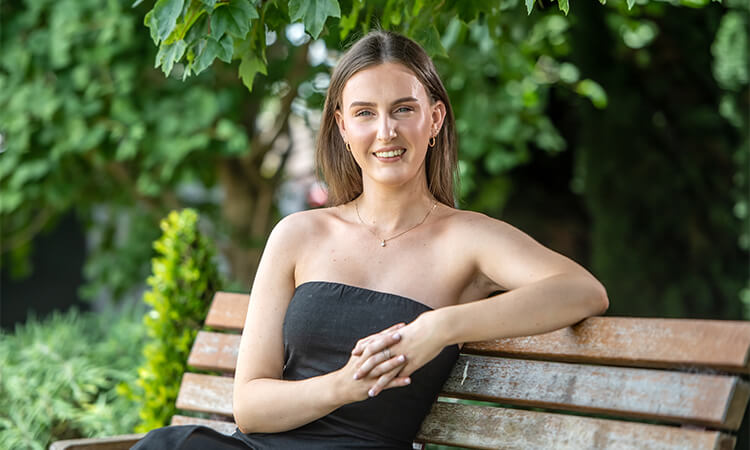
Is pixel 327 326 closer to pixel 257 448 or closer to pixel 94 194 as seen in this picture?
pixel 257 448

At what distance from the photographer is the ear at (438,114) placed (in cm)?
262

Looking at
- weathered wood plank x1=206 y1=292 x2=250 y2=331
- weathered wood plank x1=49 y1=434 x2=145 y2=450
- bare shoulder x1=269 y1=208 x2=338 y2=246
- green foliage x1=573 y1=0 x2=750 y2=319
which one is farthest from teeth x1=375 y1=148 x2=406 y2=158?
green foliage x1=573 y1=0 x2=750 y2=319

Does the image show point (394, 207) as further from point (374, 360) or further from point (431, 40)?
point (431, 40)

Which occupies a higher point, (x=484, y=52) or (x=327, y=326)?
(x=484, y=52)

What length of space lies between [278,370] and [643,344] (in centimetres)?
99

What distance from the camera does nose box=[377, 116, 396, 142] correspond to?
2.44 metres

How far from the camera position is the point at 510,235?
237 centimetres

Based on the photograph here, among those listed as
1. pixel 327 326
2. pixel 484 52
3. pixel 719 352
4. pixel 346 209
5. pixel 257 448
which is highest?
pixel 484 52

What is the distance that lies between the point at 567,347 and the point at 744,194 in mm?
5586

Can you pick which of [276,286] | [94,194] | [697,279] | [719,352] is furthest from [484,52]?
[719,352]

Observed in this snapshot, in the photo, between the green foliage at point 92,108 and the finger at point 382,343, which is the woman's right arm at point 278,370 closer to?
the finger at point 382,343

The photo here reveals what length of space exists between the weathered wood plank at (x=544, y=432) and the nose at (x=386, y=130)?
75 centimetres

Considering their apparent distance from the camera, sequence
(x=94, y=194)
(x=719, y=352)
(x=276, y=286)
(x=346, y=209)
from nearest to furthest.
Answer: (x=719, y=352)
(x=276, y=286)
(x=346, y=209)
(x=94, y=194)

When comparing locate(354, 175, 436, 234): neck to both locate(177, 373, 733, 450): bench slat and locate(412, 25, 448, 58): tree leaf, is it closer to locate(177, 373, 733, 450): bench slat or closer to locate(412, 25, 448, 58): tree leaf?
locate(177, 373, 733, 450): bench slat
